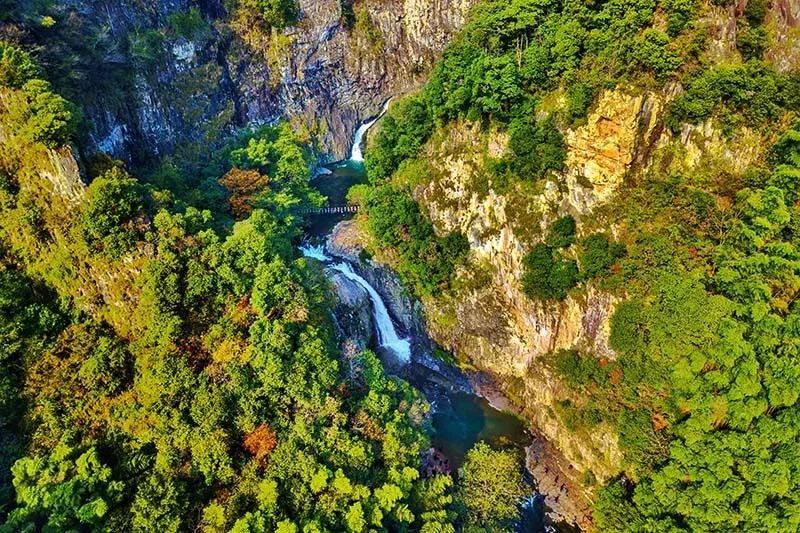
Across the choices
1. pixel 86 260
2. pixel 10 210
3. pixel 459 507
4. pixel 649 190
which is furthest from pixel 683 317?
pixel 10 210

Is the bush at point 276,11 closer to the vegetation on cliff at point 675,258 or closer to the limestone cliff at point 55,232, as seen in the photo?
the vegetation on cliff at point 675,258

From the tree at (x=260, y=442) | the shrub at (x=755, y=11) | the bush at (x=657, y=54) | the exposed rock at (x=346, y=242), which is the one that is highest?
the shrub at (x=755, y=11)

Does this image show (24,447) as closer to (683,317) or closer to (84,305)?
(84,305)

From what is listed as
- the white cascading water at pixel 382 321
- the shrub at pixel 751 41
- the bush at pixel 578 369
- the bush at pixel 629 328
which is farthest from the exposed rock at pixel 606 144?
the white cascading water at pixel 382 321

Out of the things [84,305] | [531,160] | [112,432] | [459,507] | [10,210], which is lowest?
[459,507]

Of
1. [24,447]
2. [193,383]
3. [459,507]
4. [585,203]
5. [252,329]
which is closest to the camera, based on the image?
[24,447]

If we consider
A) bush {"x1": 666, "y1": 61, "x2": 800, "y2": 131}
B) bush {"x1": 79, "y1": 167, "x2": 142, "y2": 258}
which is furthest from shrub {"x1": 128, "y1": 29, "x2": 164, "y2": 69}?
bush {"x1": 666, "y1": 61, "x2": 800, "y2": 131}

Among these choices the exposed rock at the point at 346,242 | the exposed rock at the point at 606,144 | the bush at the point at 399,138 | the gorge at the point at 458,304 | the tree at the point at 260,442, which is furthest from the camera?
the exposed rock at the point at 346,242

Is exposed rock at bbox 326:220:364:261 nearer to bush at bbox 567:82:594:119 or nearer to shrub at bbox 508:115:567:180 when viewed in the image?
shrub at bbox 508:115:567:180

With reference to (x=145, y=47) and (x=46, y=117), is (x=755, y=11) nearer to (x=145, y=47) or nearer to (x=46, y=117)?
(x=46, y=117)
